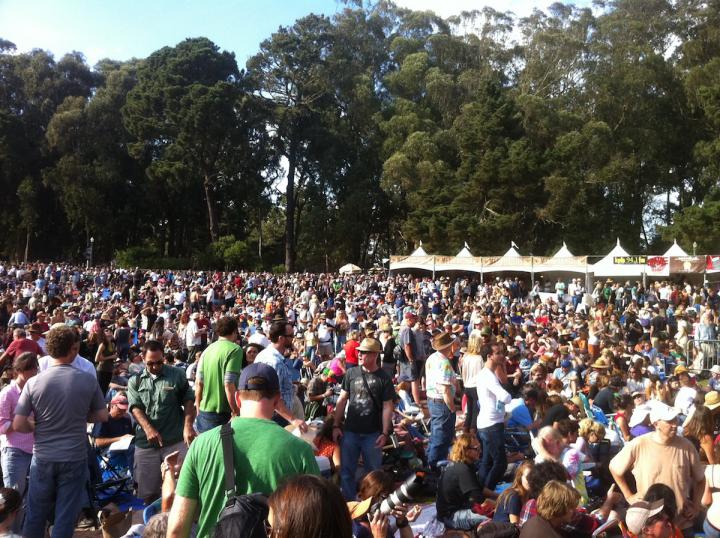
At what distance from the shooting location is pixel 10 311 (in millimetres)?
13625

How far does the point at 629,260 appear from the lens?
76.1 feet

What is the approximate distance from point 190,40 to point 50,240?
17184 millimetres

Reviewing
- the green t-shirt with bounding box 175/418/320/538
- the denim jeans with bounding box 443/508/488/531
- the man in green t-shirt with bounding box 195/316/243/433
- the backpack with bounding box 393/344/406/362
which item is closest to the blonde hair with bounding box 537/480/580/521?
the denim jeans with bounding box 443/508/488/531

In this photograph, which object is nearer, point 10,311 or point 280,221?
point 10,311

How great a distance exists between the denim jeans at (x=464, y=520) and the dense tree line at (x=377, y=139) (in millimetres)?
30518

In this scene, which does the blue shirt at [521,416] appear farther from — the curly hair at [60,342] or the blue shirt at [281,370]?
the curly hair at [60,342]

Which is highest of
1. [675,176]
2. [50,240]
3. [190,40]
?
[190,40]

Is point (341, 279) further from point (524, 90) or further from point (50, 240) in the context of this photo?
point (50, 240)

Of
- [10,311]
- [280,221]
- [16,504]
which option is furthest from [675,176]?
[16,504]

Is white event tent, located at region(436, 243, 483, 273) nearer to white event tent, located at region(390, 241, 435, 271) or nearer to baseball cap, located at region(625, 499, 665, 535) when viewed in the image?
white event tent, located at region(390, 241, 435, 271)

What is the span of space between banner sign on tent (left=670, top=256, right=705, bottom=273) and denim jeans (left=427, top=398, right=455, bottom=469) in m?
19.1

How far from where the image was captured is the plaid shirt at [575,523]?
351 cm

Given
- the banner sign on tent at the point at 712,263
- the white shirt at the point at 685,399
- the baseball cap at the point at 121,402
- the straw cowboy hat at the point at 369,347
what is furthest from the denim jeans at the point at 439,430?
the banner sign on tent at the point at 712,263

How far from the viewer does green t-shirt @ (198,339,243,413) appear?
466cm
